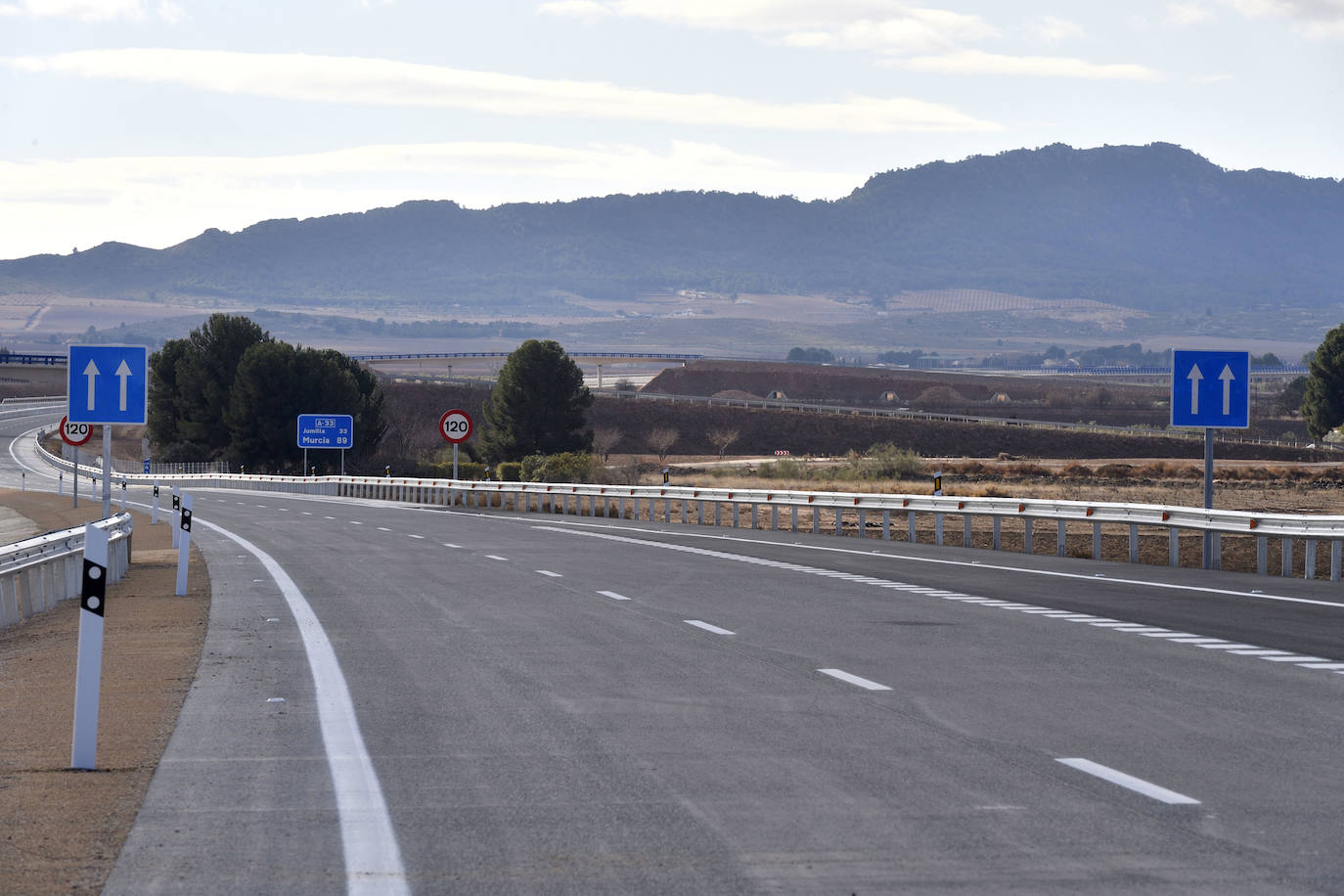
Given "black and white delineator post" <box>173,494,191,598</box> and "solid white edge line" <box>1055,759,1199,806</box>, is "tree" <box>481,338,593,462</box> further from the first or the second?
"solid white edge line" <box>1055,759,1199,806</box>

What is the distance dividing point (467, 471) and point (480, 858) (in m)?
86.2

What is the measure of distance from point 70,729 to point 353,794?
3128 mm

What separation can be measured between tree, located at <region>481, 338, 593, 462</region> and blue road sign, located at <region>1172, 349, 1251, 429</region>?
72.4 metres

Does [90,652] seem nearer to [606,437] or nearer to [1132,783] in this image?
[1132,783]

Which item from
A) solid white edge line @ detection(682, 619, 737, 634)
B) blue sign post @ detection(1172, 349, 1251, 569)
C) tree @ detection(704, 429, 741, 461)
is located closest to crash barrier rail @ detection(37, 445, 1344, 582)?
blue sign post @ detection(1172, 349, 1251, 569)

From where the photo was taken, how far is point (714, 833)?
7438 millimetres

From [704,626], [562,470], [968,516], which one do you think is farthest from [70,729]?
[562,470]

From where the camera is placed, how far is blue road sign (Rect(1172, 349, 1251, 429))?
26.9 m

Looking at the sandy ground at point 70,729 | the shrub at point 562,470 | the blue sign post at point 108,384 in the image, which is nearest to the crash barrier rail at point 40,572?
the sandy ground at point 70,729

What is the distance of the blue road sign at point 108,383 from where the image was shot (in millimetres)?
22234

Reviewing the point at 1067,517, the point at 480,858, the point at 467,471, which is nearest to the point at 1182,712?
the point at 480,858

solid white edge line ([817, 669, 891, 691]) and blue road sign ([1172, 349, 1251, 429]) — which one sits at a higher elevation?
blue road sign ([1172, 349, 1251, 429])

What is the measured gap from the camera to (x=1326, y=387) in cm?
10338

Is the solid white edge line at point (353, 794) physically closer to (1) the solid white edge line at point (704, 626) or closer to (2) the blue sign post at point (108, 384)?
(1) the solid white edge line at point (704, 626)
